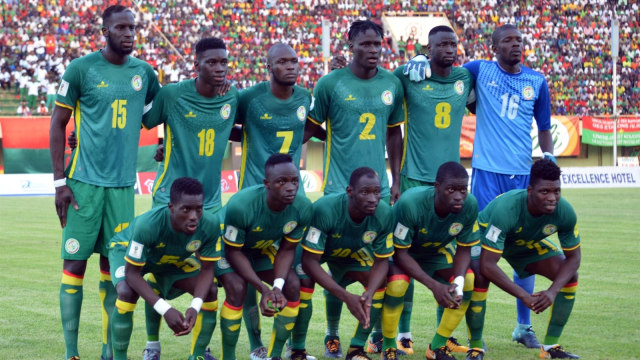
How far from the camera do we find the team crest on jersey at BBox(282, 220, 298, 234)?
6.67m

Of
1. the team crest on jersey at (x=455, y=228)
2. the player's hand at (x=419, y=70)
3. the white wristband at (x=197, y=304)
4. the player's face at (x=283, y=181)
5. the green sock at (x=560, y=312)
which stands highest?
the player's hand at (x=419, y=70)

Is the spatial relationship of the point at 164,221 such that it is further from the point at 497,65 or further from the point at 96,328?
Result: the point at 497,65

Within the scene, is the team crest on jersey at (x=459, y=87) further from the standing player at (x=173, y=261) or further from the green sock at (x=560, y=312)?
the standing player at (x=173, y=261)

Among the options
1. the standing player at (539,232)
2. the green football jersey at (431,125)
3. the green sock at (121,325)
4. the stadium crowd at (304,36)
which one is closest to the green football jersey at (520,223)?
the standing player at (539,232)

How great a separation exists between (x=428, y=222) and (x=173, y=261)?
2.04 meters

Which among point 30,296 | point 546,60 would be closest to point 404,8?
point 546,60

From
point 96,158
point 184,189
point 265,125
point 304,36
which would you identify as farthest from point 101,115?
point 304,36

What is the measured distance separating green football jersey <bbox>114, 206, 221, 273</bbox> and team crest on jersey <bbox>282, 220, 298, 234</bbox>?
554 mm

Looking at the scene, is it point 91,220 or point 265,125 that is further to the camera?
point 265,125

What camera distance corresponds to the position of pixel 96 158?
6801 millimetres

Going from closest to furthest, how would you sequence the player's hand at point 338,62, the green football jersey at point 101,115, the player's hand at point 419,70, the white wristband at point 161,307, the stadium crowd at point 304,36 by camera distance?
1. the white wristband at point 161,307
2. the green football jersey at point 101,115
3. the player's hand at point 419,70
4. the player's hand at point 338,62
5. the stadium crowd at point 304,36

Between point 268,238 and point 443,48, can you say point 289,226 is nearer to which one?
point 268,238

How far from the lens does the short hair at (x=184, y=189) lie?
606cm

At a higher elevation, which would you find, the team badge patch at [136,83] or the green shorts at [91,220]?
the team badge patch at [136,83]
